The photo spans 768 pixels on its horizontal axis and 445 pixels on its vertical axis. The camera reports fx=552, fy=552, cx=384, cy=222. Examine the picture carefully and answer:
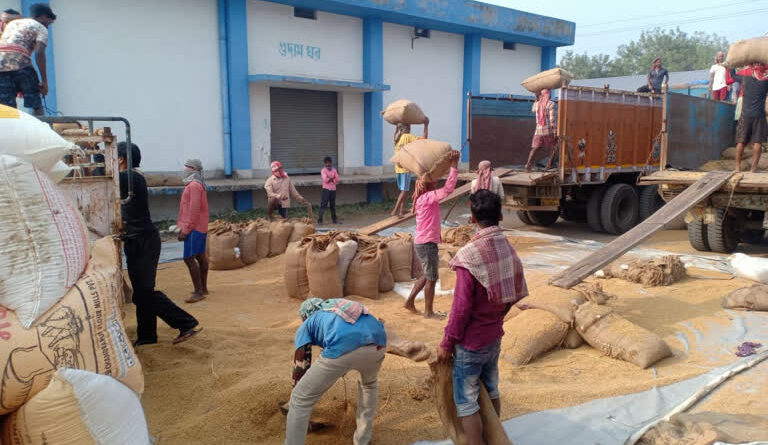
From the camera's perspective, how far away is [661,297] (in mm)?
5324

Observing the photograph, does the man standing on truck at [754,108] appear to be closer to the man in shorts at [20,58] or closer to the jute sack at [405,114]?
the jute sack at [405,114]

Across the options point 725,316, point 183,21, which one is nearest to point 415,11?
point 183,21

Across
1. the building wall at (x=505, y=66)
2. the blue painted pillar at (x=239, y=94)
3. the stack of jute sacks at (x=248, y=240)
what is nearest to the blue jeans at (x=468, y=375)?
the stack of jute sacks at (x=248, y=240)

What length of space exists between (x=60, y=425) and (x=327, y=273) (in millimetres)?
3399

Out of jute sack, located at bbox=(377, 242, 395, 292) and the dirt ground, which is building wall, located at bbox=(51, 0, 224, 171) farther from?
jute sack, located at bbox=(377, 242, 395, 292)

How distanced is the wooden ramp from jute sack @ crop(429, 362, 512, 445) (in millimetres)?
2347

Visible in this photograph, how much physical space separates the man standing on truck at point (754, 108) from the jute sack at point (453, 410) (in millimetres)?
5878

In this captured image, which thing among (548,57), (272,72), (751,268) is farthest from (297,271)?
(548,57)

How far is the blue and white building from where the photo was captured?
9.93m

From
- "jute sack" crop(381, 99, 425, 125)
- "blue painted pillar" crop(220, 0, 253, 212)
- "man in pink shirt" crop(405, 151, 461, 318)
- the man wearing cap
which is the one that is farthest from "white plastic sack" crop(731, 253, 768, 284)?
"blue painted pillar" crop(220, 0, 253, 212)

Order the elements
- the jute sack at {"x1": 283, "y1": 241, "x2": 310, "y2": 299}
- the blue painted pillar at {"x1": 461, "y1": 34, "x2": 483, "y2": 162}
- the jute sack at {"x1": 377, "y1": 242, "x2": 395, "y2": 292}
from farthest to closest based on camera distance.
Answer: the blue painted pillar at {"x1": 461, "y1": 34, "x2": 483, "y2": 162}
the jute sack at {"x1": 377, "y1": 242, "x2": 395, "y2": 292}
the jute sack at {"x1": 283, "y1": 241, "x2": 310, "y2": 299}

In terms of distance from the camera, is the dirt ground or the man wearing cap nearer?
the dirt ground

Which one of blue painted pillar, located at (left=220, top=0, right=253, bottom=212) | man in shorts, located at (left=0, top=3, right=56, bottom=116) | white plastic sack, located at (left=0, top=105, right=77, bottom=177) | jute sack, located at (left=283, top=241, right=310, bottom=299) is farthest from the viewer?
blue painted pillar, located at (left=220, top=0, right=253, bottom=212)

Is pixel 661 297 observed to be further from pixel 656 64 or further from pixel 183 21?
pixel 183 21
